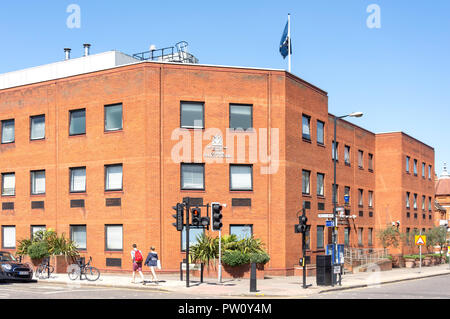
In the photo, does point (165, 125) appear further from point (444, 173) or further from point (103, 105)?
point (444, 173)

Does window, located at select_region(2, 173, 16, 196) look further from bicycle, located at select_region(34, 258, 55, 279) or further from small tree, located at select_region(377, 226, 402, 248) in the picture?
small tree, located at select_region(377, 226, 402, 248)

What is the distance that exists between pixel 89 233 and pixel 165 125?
8.13 meters

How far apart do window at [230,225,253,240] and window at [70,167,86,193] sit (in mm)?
9560

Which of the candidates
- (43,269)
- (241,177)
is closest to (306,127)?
(241,177)

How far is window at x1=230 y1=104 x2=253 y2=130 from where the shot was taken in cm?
3562

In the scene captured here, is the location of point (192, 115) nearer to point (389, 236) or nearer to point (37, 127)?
point (37, 127)

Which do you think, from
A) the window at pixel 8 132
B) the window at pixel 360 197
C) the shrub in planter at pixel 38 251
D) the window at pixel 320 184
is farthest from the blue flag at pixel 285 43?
the shrub in planter at pixel 38 251

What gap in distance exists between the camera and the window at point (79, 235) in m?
36.2

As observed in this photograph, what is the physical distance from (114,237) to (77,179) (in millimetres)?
4710

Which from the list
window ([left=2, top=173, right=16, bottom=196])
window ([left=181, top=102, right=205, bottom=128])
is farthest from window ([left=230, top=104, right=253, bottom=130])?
window ([left=2, top=173, right=16, bottom=196])

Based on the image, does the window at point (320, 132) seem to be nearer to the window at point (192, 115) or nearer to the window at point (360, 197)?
the window at point (192, 115)

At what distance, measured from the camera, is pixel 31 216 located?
1506 inches

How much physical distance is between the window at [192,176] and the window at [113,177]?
3772mm
